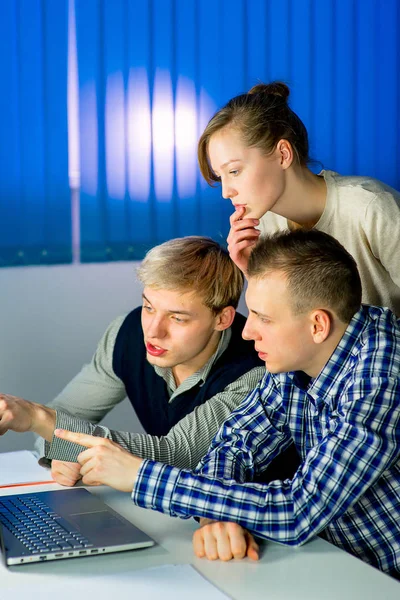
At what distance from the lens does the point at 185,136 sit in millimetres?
3299

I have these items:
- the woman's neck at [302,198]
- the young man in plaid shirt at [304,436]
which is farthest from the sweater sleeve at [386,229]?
the young man in plaid shirt at [304,436]

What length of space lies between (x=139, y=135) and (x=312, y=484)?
2.25 meters

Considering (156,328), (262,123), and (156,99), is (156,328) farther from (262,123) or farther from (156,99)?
(156,99)

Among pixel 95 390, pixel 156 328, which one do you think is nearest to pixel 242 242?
pixel 156 328

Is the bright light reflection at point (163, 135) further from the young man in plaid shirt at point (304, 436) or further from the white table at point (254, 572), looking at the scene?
the white table at point (254, 572)

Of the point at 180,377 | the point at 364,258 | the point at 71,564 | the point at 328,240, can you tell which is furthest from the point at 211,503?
the point at 364,258

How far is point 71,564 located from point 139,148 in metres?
2.32

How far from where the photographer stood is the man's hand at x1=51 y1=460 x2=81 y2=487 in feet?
4.91

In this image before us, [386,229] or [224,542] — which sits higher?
[386,229]

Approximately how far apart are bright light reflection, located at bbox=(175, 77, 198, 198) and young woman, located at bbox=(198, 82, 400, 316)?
4.22ft

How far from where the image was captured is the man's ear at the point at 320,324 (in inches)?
53.9

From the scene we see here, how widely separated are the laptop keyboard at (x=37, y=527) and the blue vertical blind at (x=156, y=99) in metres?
1.81

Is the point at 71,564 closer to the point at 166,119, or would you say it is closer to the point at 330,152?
the point at 166,119

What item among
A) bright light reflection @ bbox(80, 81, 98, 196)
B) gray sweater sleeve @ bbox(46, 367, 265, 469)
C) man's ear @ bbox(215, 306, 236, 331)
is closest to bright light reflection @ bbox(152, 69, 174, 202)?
bright light reflection @ bbox(80, 81, 98, 196)
